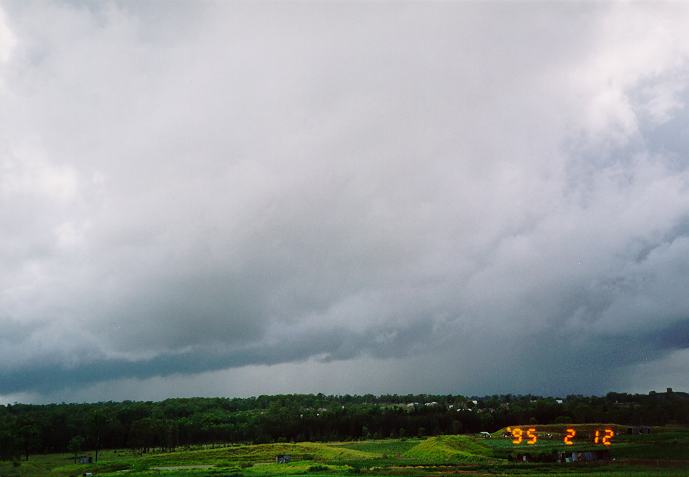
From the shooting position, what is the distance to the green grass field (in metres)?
62.6

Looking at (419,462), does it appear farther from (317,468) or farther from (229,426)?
(229,426)

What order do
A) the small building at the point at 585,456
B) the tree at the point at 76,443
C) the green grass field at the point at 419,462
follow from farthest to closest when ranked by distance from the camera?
1. the tree at the point at 76,443
2. the small building at the point at 585,456
3. the green grass field at the point at 419,462

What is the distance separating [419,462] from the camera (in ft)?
299

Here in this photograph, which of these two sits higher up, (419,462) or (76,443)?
(419,462)

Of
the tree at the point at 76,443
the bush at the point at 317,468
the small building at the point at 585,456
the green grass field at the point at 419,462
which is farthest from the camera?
the tree at the point at 76,443

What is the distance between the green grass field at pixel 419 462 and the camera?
62.6 m

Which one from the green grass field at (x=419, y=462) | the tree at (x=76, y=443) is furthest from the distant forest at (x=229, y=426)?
the green grass field at (x=419, y=462)

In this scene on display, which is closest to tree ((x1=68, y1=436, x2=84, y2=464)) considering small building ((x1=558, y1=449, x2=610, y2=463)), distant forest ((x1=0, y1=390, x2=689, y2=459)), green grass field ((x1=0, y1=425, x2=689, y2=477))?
distant forest ((x1=0, y1=390, x2=689, y2=459))

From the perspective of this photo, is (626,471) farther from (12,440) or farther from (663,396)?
(12,440)

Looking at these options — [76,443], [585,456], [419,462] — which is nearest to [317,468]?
[419,462]

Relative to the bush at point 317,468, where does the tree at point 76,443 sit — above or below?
below

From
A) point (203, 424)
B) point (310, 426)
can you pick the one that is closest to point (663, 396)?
point (310, 426)

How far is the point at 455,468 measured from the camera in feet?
264

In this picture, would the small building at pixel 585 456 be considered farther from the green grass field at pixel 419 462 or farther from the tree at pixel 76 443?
the tree at pixel 76 443
